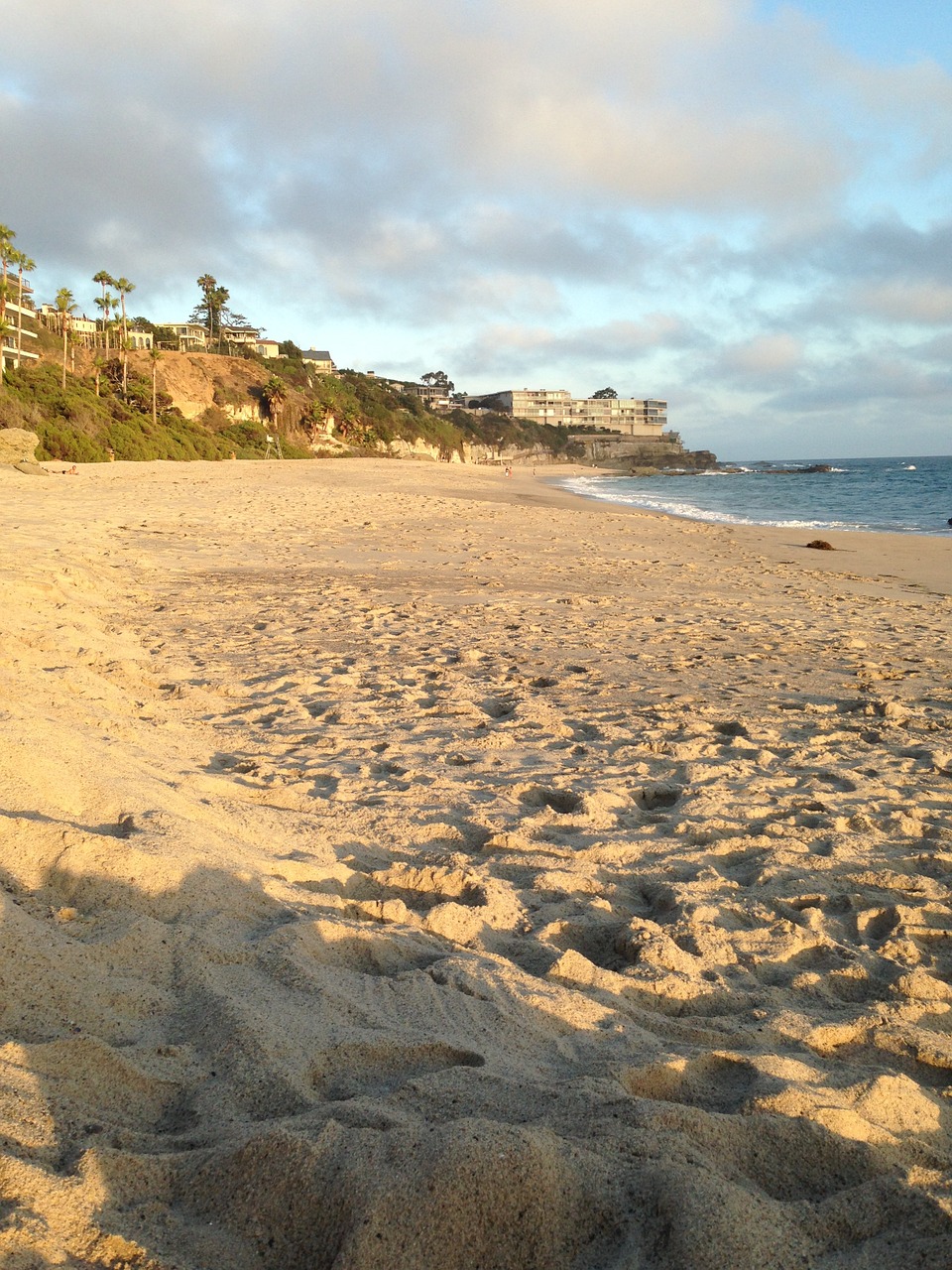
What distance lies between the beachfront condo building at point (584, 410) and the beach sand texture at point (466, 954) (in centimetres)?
12450

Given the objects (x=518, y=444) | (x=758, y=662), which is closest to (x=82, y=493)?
(x=758, y=662)

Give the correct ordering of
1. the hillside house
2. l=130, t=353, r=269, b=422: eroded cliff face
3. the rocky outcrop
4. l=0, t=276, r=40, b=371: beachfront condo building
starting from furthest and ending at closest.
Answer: the rocky outcrop < the hillside house < l=130, t=353, r=269, b=422: eroded cliff face < l=0, t=276, r=40, b=371: beachfront condo building

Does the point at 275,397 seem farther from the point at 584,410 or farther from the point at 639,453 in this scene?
the point at 584,410

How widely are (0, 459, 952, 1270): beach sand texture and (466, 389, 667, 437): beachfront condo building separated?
124m

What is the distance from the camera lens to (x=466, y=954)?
234 cm

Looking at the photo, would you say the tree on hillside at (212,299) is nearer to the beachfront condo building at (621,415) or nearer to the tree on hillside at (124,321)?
the tree on hillside at (124,321)

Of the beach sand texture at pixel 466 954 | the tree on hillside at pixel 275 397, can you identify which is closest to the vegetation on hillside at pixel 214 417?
the tree on hillside at pixel 275 397

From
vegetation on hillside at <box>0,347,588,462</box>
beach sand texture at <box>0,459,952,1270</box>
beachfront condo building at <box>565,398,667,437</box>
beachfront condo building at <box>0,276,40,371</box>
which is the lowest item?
beach sand texture at <box>0,459,952,1270</box>

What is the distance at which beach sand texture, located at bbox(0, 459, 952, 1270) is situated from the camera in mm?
1371

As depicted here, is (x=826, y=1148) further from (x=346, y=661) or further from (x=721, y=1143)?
(x=346, y=661)

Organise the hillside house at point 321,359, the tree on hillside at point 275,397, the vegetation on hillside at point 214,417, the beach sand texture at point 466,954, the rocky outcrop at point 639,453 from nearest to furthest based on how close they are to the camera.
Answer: the beach sand texture at point 466,954 < the vegetation on hillside at point 214,417 < the tree on hillside at point 275,397 < the hillside house at point 321,359 < the rocky outcrop at point 639,453

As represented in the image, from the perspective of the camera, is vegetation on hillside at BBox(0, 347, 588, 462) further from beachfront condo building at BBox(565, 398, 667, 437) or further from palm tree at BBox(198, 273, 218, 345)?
beachfront condo building at BBox(565, 398, 667, 437)

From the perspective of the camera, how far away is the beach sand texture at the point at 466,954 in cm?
137

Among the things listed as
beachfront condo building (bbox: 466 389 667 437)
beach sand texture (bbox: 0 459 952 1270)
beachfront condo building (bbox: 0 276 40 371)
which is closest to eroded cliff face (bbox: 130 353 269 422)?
beachfront condo building (bbox: 0 276 40 371)
